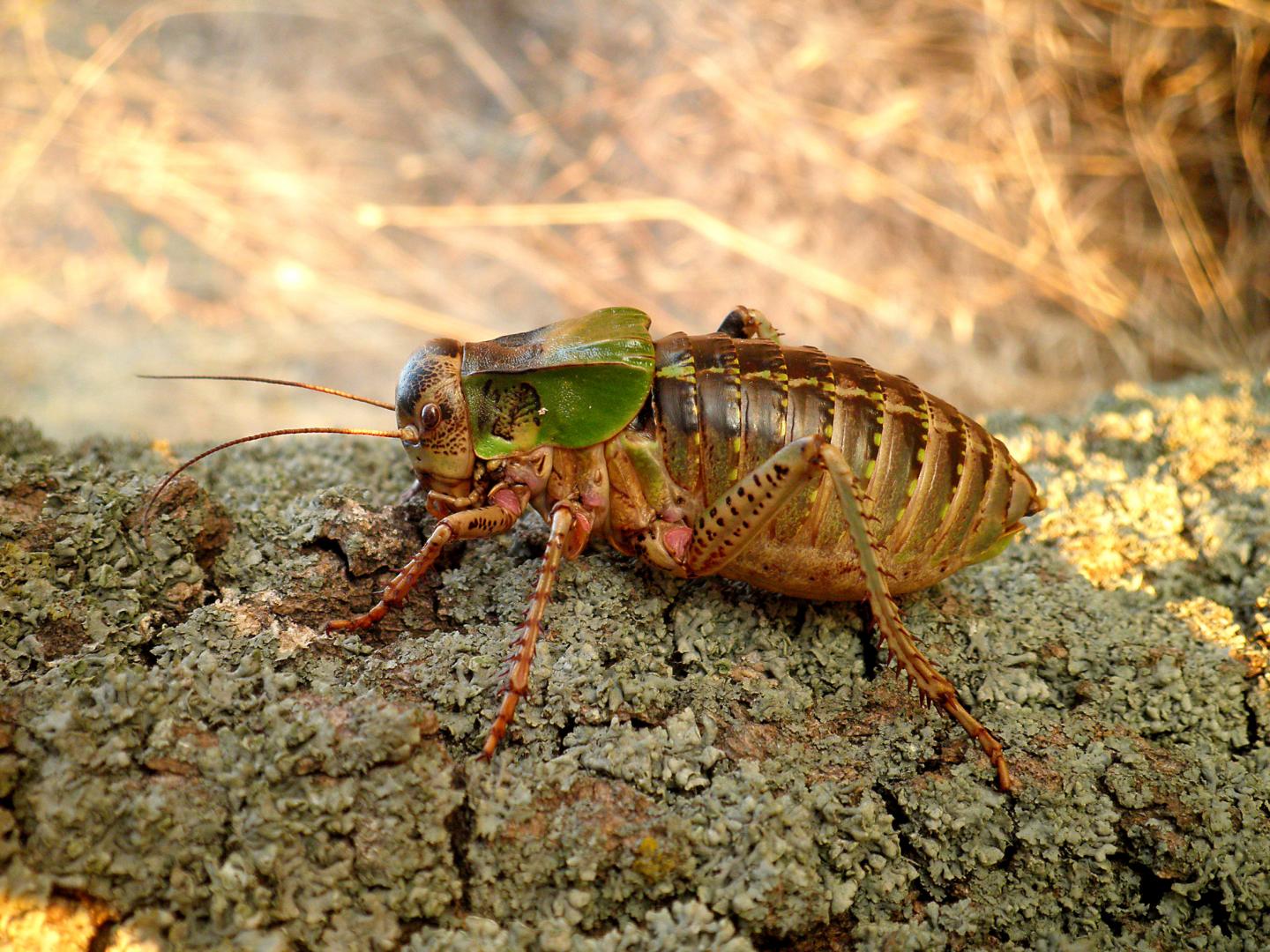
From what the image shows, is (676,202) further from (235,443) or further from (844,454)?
(235,443)

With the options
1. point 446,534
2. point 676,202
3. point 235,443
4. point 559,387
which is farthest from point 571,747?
point 676,202

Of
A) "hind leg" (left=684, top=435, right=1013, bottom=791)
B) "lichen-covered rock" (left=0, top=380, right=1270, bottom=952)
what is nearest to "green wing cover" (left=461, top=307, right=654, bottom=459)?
"lichen-covered rock" (left=0, top=380, right=1270, bottom=952)

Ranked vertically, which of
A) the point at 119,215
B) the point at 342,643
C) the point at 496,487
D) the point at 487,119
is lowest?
the point at 342,643

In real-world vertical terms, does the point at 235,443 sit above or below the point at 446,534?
above

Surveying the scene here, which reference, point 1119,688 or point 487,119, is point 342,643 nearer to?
point 1119,688

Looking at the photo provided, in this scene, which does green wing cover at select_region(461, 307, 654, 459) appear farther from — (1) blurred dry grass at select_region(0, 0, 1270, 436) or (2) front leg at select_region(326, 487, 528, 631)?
(1) blurred dry grass at select_region(0, 0, 1270, 436)

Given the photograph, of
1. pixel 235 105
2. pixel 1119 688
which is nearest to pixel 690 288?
pixel 235 105

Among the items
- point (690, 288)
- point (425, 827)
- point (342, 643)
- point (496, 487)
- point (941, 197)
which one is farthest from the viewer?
point (690, 288)
